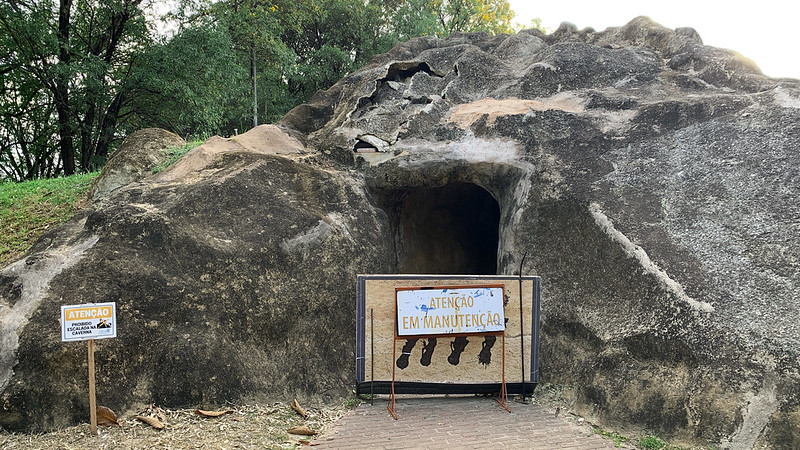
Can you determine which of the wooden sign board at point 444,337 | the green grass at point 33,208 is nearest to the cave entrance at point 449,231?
the wooden sign board at point 444,337

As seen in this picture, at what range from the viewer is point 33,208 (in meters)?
10.0

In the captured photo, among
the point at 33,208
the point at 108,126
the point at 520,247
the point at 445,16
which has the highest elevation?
the point at 445,16

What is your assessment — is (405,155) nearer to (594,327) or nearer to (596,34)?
(594,327)

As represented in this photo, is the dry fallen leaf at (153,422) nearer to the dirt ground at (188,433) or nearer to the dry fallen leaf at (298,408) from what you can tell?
the dirt ground at (188,433)

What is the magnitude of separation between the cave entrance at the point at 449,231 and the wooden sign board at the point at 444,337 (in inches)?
181

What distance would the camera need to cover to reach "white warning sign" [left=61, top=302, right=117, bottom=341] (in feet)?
17.3

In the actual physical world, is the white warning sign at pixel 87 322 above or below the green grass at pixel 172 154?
below

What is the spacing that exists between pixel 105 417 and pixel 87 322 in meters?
1.00

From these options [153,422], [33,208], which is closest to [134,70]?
[33,208]

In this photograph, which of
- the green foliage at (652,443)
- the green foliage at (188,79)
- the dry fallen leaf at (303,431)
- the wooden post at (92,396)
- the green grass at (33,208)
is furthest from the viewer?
the green foliage at (188,79)

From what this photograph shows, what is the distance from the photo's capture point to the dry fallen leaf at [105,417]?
5.62 m

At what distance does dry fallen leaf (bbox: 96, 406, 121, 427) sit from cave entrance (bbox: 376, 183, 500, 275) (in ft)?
20.7

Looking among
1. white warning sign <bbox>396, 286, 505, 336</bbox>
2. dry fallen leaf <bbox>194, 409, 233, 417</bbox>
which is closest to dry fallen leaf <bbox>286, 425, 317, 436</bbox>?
dry fallen leaf <bbox>194, 409, 233, 417</bbox>

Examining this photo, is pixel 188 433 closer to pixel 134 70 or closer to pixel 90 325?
pixel 90 325
